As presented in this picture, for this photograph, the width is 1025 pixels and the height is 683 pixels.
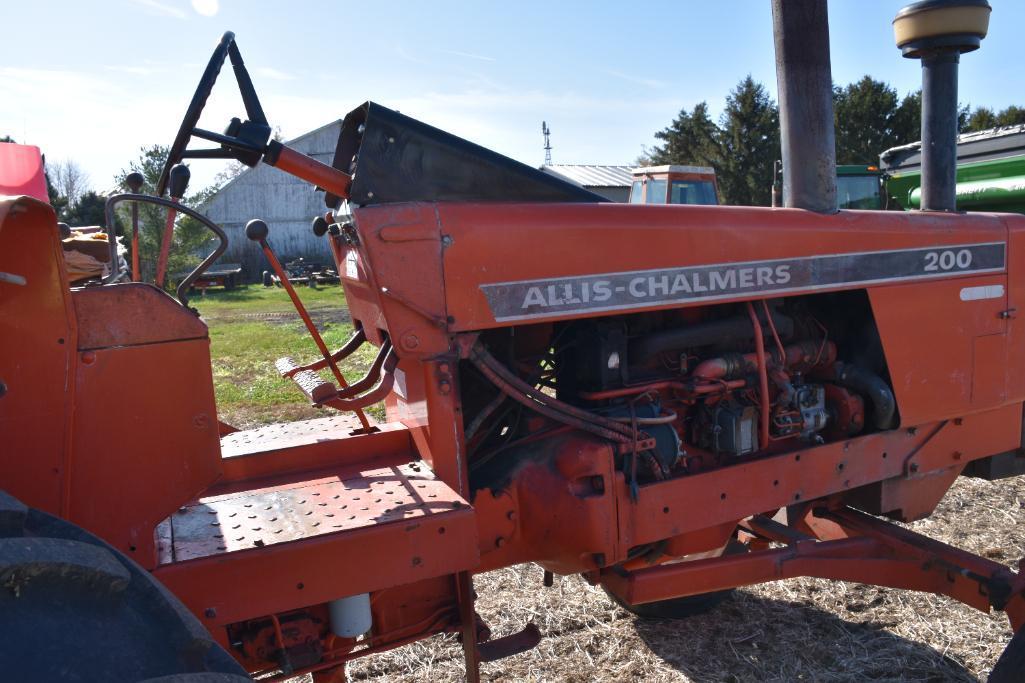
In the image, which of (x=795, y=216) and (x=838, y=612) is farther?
(x=838, y=612)

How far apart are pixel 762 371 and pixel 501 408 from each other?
0.88m

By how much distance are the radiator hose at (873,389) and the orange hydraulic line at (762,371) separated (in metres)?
0.39

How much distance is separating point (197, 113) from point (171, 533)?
1172mm

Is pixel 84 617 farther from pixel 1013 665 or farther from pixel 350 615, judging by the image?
pixel 1013 665

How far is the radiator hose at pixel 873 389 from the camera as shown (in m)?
2.94

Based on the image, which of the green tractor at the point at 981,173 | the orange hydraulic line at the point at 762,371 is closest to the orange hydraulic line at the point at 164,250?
the orange hydraulic line at the point at 762,371

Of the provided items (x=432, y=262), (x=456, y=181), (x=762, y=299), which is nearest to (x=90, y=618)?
(x=432, y=262)

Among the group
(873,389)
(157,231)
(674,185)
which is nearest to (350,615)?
(873,389)

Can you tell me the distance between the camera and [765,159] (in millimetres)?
26266

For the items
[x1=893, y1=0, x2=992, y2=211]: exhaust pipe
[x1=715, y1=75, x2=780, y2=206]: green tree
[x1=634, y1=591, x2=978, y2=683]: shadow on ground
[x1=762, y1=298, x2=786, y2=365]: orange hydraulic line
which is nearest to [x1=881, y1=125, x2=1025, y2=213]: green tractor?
[x1=893, y1=0, x2=992, y2=211]: exhaust pipe

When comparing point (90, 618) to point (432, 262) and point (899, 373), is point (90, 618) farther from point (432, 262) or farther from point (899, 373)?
point (899, 373)

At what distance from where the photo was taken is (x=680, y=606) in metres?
3.77

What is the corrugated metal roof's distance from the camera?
1105 inches

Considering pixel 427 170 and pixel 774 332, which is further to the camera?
pixel 774 332
